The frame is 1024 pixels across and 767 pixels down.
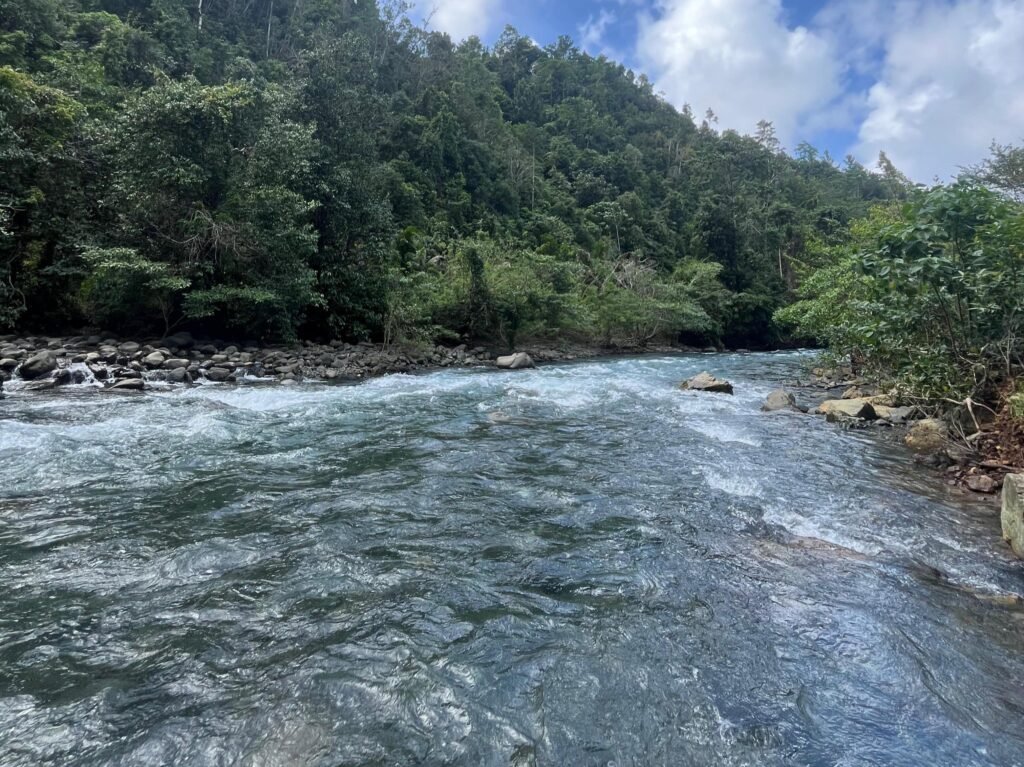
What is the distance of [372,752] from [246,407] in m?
8.51

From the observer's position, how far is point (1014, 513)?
4.72 meters

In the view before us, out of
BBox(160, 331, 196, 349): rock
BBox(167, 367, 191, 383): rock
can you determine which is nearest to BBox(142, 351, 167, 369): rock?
BBox(167, 367, 191, 383): rock

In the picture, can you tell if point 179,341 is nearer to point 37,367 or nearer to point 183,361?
point 183,361

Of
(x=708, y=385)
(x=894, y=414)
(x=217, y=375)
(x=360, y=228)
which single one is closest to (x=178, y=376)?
(x=217, y=375)

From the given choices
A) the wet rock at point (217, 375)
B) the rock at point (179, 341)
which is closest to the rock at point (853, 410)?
the wet rock at point (217, 375)

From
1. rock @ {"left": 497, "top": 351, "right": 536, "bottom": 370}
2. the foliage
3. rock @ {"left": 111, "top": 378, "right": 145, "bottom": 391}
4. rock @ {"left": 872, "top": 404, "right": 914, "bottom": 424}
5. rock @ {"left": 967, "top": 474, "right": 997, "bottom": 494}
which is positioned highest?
the foliage

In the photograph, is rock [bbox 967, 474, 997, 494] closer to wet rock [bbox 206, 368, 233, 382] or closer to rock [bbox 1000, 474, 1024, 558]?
rock [bbox 1000, 474, 1024, 558]

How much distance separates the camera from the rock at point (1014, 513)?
181 inches

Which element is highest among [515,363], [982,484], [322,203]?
[322,203]

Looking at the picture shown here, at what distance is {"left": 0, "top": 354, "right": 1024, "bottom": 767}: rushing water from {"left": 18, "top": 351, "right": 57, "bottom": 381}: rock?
17.5ft

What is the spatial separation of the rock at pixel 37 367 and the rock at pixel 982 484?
50.8 ft

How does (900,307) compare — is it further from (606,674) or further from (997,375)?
(606,674)

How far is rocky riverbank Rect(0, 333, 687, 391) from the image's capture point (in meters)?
11.4

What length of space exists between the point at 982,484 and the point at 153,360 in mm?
15231
